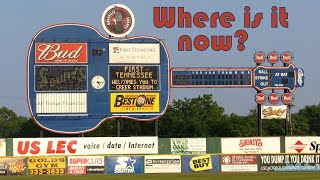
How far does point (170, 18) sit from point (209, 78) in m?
4.62

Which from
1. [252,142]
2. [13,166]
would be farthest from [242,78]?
[13,166]

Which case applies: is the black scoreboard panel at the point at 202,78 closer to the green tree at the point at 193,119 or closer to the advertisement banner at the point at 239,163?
the advertisement banner at the point at 239,163

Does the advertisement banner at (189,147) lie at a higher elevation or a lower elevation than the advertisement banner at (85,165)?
higher

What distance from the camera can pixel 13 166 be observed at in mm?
41844

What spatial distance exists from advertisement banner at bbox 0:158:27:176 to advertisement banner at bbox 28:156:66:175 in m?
0.37

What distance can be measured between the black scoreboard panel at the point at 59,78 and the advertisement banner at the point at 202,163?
314 inches

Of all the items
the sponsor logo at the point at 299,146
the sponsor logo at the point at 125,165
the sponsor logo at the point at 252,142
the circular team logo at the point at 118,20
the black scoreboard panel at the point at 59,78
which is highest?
the circular team logo at the point at 118,20

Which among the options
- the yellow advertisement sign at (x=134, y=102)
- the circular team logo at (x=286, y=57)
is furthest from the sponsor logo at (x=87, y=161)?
the circular team logo at (x=286, y=57)

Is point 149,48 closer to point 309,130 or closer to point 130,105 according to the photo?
point 130,105

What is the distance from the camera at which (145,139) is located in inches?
1721

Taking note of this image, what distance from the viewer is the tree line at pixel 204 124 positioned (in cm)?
8850

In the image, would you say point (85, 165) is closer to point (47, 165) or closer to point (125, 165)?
point (47, 165)

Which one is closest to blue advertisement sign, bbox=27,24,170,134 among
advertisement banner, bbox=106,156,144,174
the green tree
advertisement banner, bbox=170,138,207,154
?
advertisement banner, bbox=170,138,207,154

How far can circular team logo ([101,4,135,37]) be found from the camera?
4281cm
